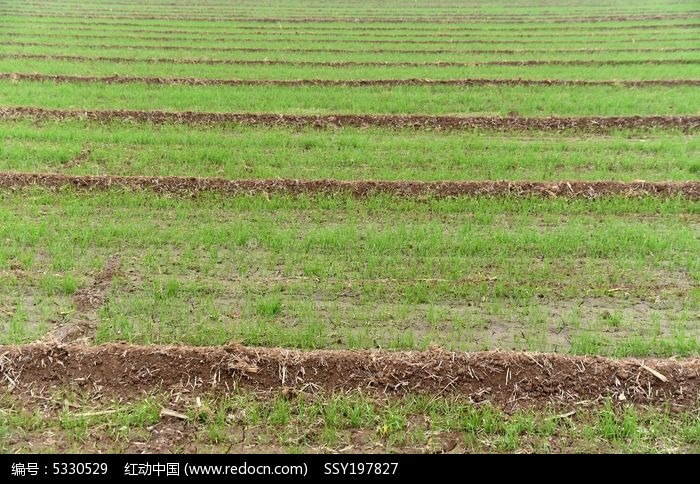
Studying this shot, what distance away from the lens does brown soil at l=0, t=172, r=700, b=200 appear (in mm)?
8188

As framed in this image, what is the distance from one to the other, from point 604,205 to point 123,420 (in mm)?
6784

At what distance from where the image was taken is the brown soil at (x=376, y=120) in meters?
11.3

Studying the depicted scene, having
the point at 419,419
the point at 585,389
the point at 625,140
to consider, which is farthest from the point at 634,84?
the point at 419,419

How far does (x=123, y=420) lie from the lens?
4.27 meters

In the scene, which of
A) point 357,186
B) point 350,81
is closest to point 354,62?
point 350,81

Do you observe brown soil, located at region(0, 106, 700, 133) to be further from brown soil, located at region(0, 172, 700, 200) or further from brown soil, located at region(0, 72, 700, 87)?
brown soil, located at region(0, 72, 700, 87)

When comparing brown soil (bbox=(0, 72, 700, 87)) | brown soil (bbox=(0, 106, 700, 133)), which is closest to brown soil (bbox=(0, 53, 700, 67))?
brown soil (bbox=(0, 72, 700, 87))

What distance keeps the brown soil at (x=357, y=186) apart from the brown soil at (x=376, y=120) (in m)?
A: 3.21

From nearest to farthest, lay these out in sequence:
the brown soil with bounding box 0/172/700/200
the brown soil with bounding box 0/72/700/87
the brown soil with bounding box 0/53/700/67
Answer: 1. the brown soil with bounding box 0/172/700/200
2. the brown soil with bounding box 0/72/700/87
3. the brown soil with bounding box 0/53/700/67

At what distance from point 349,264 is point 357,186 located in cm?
214

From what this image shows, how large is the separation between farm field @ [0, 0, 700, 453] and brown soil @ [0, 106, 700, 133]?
0.06 metres

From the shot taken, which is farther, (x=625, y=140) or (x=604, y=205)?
(x=625, y=140)

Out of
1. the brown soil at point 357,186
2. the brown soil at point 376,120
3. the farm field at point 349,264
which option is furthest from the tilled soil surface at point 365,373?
the brown soil at point 376,120
